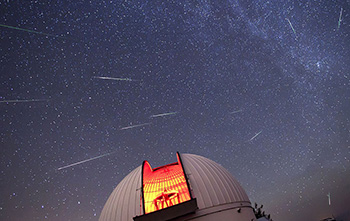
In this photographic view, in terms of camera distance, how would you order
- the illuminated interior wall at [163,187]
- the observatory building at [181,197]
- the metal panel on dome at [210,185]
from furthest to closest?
the illuminated interior wall at [163,187], the metal panel on dome at [210,185], the observatory building at [181,197]

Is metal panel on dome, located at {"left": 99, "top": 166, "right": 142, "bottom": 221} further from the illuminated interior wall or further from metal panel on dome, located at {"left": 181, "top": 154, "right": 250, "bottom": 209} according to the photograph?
metal panel on dome, located at {"left": 181, "top": 154, "right": 250, "bottom": 209}

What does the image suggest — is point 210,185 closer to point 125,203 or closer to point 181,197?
point 181,197

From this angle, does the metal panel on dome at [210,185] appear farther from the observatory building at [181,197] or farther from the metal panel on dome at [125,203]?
the metal panel on dome at [125,203]

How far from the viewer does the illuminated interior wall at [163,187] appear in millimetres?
6262

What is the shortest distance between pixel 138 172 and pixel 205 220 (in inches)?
112

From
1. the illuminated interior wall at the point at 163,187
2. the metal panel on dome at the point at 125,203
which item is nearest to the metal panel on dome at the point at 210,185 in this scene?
the illuminated interior wall at the point at 163,187

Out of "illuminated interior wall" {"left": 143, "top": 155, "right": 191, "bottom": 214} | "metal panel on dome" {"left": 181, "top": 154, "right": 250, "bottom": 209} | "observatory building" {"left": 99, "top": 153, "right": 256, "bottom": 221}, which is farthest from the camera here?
"illuminated interior wall" {"left": 143, "top": 155, "right": 191, "bottom": 214}

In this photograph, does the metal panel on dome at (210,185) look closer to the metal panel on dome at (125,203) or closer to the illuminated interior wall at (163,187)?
the illuminated interior wall at (163,187)

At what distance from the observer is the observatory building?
557 centimetres

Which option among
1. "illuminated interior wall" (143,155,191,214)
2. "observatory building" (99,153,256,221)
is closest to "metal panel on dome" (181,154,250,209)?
"observatory building" (99,153,256,221)

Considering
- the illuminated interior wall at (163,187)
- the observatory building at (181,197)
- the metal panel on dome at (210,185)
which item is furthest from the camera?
the illuminated interior wall at (163,187)

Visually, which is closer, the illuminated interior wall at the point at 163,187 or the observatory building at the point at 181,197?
the observatory building at the point at 181,197

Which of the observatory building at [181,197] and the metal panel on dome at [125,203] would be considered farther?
the metal panel on dome at [125,203]

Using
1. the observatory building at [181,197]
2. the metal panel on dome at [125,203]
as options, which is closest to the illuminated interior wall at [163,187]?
the observatory building at [181,197]
